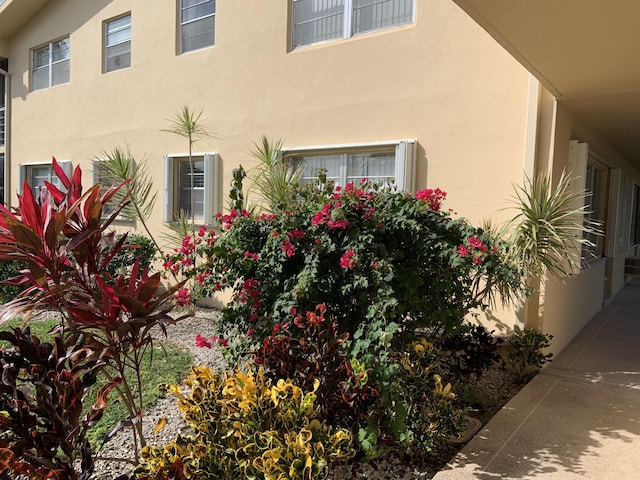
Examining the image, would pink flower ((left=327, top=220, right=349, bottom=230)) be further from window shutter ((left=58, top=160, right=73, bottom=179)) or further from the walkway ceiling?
window shutter ((left=58, top=160, right=73, bottom=179))

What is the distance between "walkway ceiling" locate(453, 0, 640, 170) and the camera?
318 cm

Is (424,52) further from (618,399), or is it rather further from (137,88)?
(137,88)

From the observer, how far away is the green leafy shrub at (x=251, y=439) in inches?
85.7

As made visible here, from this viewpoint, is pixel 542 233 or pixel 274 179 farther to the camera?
pixel 274 179

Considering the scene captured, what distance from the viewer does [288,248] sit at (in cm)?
360

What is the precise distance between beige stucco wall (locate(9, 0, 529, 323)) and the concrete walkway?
3.67 feet

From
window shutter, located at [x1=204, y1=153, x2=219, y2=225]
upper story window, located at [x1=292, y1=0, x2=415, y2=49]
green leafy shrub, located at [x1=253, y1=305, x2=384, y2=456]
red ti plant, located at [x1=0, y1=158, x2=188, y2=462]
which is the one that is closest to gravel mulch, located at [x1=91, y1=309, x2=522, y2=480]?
green leafy shrub, located at [x1=253, y1=305, x2=384, y2=456]

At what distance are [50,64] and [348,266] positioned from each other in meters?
11.5

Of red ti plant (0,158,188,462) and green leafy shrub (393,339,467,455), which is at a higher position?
red ti plant (0,158,188,462)

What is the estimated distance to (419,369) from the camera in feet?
11.1

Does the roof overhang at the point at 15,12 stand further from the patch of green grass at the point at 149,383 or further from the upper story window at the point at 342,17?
the patch of green grass at the point at 149,383

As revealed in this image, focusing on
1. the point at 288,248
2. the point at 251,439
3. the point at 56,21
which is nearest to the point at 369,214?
the point at 288,248

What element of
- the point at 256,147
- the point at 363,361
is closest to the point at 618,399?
the point at 363,361

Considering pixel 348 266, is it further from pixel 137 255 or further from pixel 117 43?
pixel 117 43
